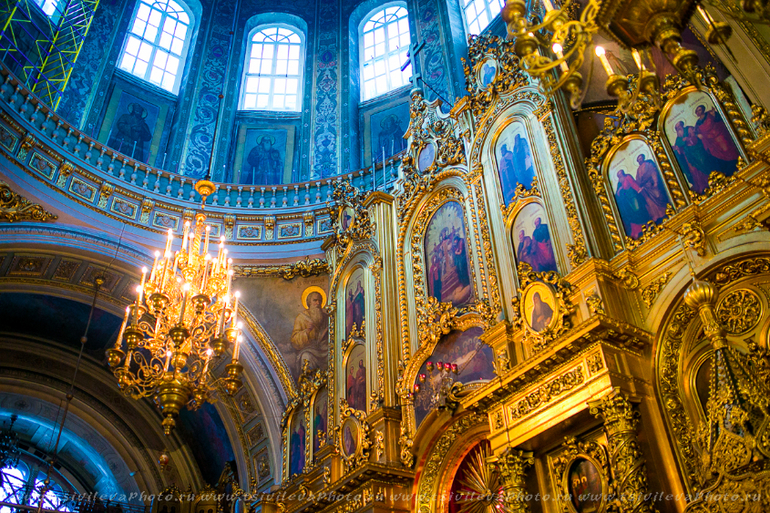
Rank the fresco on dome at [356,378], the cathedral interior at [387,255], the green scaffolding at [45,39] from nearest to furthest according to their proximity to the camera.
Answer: the cathedral interior at [387,255] → the fresco on dome at [356,378] → the green scaffolding at [45,39]

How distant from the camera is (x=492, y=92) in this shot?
10156 mm

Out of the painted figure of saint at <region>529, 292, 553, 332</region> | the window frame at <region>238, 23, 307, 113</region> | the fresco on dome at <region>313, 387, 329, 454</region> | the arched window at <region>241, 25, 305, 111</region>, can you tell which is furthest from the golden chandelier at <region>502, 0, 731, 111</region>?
the arched window at <region>241, 25, 305, 111</region>

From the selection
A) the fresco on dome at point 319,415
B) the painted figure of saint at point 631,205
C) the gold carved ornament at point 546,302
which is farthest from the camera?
the fresco on dome at point 319,415

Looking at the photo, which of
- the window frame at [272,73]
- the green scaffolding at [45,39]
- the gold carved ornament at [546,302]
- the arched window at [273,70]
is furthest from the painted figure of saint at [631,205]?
the green scaffolding at [45,39]

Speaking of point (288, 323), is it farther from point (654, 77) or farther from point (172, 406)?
point (654, 77)

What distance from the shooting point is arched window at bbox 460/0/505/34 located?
14375 mm

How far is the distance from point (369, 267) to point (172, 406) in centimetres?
483

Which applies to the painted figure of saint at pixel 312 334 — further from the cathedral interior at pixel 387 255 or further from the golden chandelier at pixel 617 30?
the golden chandelier at pixel 617 30

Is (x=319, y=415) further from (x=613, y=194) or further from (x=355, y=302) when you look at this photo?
(x=613, y=194)

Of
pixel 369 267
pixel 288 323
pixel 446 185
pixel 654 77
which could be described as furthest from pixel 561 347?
pixel 288 323

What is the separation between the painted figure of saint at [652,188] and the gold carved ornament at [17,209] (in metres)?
10.2

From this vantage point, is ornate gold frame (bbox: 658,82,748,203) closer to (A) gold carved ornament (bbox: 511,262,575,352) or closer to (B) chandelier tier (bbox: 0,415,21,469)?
(A) gold carved ornament (bbox: 511,262,575,352)

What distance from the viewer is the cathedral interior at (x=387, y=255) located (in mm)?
6258

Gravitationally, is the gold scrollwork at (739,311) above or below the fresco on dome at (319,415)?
below
